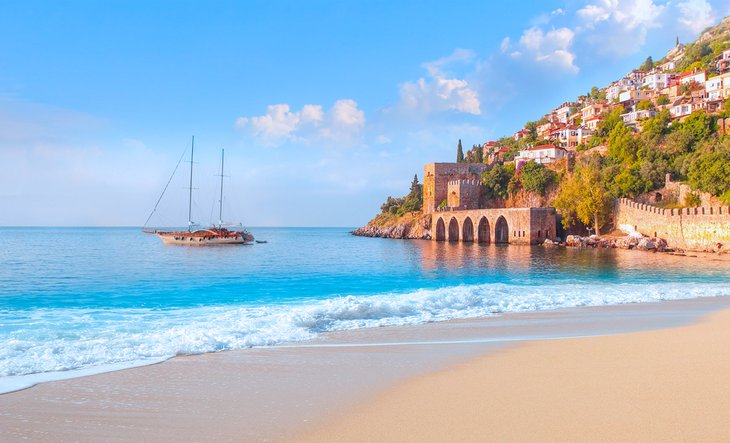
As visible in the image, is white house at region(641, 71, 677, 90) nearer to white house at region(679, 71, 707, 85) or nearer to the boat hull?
white house at region(679, 71, 707, 85)

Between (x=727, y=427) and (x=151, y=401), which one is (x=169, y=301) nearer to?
(x=151, y=401)

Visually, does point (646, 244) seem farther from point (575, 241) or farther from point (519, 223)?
point (519, 223)

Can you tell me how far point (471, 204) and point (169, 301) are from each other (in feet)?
174

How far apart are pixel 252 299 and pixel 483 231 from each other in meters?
44.1

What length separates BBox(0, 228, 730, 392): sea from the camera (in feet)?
24.9

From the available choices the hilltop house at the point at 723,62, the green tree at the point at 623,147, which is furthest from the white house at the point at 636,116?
the hilltop house at the point at 723,62

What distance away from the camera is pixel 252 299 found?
15.6 m

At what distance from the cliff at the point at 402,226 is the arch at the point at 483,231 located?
11.6 metres

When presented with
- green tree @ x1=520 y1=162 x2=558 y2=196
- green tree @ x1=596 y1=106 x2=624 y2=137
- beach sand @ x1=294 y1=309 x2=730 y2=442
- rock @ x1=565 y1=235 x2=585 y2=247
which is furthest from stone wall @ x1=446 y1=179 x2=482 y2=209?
beach sand @ x1=294 y1=309 x2=730 y2=442

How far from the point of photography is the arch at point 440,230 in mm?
63969

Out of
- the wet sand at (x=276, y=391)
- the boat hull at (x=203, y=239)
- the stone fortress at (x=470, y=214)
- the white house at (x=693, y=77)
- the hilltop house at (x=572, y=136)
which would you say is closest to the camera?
the wet sand at (x=276, y=391)

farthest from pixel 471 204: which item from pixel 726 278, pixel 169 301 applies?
pixel 169 301

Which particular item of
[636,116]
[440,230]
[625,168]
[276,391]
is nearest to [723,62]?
[636,116]

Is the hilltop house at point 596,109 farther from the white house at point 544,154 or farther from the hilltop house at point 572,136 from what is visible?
the white house at point 544,154
